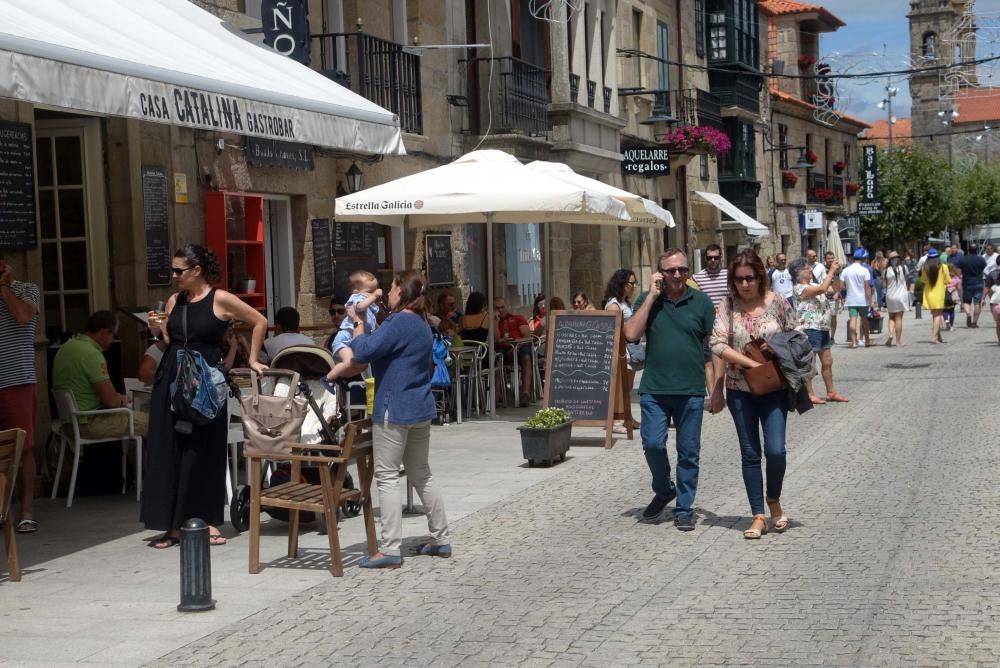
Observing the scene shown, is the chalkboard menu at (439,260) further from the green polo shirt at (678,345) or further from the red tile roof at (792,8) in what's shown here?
the red tile roof at (792,8)

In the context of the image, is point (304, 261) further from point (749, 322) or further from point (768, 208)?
point (768, 208)

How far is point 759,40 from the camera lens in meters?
40.3

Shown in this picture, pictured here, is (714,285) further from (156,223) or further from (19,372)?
(19,372)

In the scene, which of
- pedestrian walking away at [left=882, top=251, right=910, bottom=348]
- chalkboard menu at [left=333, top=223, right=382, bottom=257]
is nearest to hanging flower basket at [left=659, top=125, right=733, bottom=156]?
pedestrian walking away at [left=882, top=251, right=910, bottom=348]

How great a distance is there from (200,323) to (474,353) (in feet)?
23.5

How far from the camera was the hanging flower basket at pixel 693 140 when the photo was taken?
94.6ft

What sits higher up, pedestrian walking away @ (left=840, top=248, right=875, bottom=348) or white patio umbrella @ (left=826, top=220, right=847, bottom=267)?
white patio umbrella @ (left=826, top=220, right=847, bottom=267)

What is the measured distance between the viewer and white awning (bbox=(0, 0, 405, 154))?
7430 millimetres

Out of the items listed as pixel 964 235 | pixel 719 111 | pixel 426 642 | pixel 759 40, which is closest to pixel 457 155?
pixel 426 642

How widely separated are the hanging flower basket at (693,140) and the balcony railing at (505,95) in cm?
833

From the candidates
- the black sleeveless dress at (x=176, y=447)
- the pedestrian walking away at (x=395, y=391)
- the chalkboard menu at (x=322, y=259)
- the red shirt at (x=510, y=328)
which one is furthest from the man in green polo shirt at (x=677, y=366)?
the red shirt at (x=510, y=328)

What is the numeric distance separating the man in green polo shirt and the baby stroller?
1.97m

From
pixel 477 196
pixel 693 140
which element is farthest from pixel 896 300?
pixel 477 196

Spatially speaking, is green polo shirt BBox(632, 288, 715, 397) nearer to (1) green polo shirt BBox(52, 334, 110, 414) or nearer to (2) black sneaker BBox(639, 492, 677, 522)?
(2) black sneaker BBox(639, 492, 677, 522)
